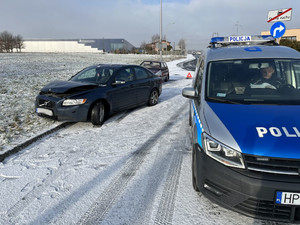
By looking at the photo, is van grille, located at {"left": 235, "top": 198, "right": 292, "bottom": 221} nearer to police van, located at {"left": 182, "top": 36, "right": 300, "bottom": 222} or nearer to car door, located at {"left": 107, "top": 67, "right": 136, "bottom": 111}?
police van, located at {"left": 182, "top": 36, "right": 300, "bottom": 222}

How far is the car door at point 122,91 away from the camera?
6072 millimetres

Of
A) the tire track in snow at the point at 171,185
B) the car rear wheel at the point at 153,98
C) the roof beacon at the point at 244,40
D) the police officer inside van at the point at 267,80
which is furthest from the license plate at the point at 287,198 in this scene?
the car rear wheel at the point at 153,98

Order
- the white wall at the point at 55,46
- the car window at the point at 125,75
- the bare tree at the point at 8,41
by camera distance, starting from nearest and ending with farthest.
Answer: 1. the car window at the point at 125,75
2. the bare tree at the point at 8,41
3. the white wall at the point at 55,46

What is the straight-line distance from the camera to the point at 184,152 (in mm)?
4184

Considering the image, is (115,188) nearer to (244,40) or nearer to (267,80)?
(267,80)

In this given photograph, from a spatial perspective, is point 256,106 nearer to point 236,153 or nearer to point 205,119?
point 205,119

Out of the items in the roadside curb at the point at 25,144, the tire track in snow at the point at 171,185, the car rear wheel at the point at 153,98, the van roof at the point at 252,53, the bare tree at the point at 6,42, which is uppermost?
the bare tree at the point at 6,42

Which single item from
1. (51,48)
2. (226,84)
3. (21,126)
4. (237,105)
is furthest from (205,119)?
(51,48)

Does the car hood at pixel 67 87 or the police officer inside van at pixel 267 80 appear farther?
the car hood at pixel 67 87

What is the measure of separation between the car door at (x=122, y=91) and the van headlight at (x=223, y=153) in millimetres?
3919

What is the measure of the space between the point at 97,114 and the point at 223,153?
384 centimetres

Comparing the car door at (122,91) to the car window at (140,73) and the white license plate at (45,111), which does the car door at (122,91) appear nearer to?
the car window at (140,73)

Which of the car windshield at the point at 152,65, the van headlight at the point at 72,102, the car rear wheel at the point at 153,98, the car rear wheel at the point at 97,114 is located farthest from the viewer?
the car windshield at the point at 152,65

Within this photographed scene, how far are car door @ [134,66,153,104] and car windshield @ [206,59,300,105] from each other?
3761mm
